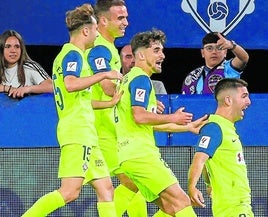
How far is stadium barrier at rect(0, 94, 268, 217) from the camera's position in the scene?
11.7 meters

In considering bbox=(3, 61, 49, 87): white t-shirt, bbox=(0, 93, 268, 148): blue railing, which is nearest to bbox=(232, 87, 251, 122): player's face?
bbox=(0, 93, 268, 148): blue railing

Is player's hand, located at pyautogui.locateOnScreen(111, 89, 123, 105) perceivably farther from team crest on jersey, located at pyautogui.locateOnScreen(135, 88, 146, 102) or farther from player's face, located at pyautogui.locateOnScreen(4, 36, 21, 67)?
player's face, located at pyautogui.locateOnScreen(4, 36, 21, 67)

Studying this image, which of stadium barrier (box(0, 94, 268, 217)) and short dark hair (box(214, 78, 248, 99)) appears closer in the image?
Result: short dark hair (box(214, 78, 248, 99))

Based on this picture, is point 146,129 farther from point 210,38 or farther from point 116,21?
point 210,38

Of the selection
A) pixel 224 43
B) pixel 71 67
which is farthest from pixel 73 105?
pixel 224 43

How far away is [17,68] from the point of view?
11.8 meters

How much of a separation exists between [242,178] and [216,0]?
154 inches

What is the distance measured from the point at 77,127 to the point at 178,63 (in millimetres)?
4639

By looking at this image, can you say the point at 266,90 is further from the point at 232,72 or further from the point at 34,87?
the point at 34,87

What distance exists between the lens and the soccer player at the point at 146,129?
995 cm

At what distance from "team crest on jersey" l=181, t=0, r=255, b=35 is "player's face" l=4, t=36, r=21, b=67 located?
215cm

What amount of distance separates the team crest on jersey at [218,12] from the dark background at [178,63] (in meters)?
1.35

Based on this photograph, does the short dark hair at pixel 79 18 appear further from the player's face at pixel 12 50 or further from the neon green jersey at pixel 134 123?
the player's face at pixel 12 50

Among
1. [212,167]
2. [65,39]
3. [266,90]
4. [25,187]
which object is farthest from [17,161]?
[266,90]
